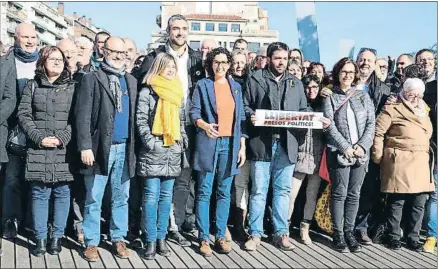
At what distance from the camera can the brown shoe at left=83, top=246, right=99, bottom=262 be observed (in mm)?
4320

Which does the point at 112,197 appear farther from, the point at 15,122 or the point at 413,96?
the point at 413,96

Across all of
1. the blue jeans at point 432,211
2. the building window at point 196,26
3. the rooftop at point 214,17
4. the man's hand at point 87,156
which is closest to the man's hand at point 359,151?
the blue jeans at point 432,211

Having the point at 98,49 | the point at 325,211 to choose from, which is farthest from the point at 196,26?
the point at 325,211

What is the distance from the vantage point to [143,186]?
464cm

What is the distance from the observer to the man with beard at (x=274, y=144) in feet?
16.3

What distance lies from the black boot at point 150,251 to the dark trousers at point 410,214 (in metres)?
2.72

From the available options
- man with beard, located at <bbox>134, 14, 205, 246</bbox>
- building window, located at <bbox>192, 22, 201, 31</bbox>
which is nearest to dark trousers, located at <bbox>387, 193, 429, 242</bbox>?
man with beard, located at <bbox>134, 14, 205, 246</bbox>

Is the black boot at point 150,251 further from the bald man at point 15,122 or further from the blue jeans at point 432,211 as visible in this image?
the blue jeans at point 432,211

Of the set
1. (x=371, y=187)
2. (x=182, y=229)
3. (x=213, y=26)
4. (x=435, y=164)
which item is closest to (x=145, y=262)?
(x=182, y=229)

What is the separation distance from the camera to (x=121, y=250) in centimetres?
450

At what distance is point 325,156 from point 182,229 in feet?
5.99

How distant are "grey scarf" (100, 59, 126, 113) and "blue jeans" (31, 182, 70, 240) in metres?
0.96

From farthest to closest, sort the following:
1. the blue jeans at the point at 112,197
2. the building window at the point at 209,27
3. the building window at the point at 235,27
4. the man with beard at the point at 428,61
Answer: the building window at the point at 235,27 → the building window at the point at 209,27 → the man with beard at the point at 428,61 → the blue jeans at the point at 112,197

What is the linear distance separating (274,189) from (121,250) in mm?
1728
